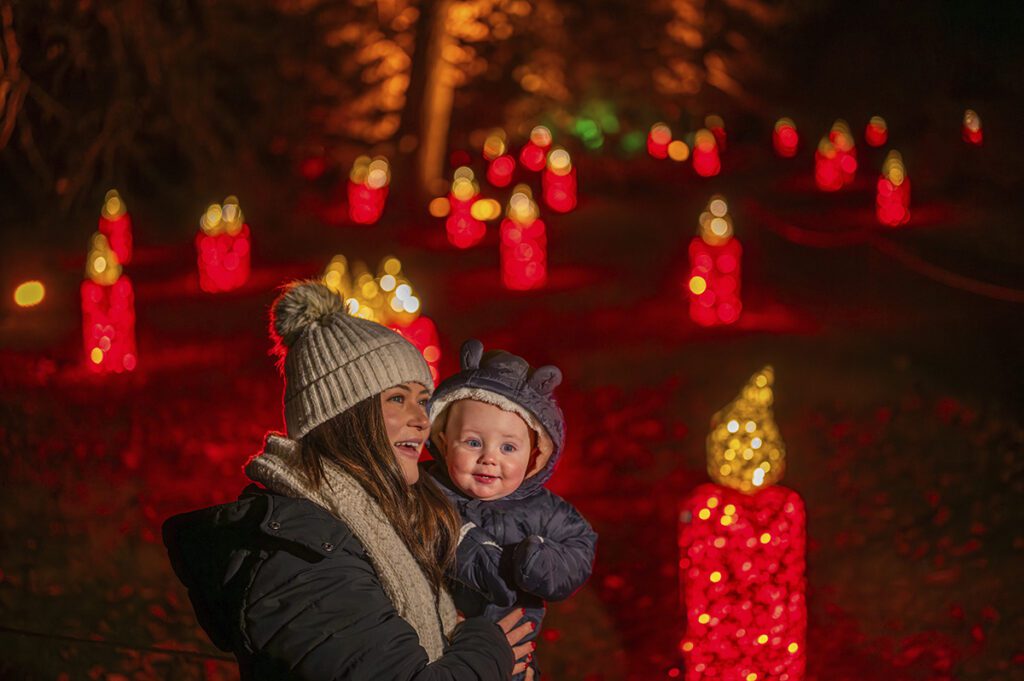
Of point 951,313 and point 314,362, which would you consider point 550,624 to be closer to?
point 314,362

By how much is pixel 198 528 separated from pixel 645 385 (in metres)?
6.60

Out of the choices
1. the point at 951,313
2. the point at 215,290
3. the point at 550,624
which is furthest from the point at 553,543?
the point at 215,290

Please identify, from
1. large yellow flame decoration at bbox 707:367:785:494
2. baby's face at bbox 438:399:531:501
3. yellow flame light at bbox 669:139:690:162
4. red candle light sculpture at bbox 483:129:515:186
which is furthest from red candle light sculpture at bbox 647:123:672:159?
baby's face at bbox 438:399:531:501

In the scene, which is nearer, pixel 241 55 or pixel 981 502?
pixel 981 502

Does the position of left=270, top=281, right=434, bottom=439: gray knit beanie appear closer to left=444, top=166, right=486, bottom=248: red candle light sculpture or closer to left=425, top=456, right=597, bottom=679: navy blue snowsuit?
left=425, top=456, right=597, bottom=679: navy blue snowsuit

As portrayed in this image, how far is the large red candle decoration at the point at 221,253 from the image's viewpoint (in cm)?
1256

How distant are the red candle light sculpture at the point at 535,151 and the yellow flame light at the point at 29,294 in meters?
7.63

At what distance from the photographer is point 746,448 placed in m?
4.93

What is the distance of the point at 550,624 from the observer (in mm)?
5559

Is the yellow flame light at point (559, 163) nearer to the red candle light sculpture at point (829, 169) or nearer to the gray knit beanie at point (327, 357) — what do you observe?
the red candle light sculpture at point (829, 169)

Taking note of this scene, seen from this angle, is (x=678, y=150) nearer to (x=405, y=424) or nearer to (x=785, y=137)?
(x=785, y=137)

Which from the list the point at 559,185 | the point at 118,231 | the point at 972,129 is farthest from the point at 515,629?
the point at 972,129

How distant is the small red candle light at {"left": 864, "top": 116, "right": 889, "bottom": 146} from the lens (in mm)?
18359

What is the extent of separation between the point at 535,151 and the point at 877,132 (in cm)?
529
